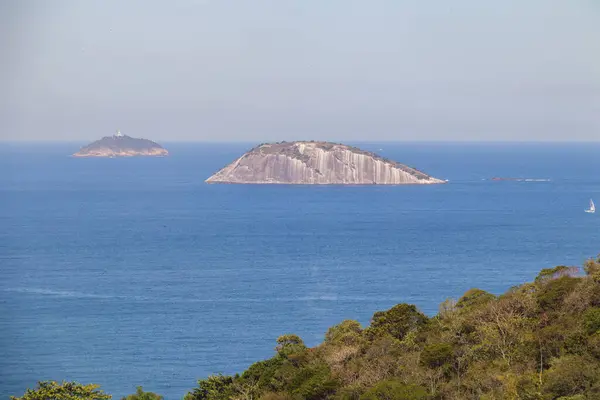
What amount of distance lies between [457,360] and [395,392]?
119 inches

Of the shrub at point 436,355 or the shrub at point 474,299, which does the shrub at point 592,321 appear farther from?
the shrub at point 474,299

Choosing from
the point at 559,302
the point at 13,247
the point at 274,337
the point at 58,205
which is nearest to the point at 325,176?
the point at 58,205

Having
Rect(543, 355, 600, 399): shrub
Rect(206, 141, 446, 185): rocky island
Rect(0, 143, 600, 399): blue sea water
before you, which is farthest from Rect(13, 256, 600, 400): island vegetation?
Rect(206, 141, 446, 185): rocky island

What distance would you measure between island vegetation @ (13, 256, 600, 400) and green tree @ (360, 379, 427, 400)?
22mm

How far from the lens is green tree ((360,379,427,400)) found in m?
→ 17.1

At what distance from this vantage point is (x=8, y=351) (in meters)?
36.4

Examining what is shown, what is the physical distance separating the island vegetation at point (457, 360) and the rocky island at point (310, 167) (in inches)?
4061

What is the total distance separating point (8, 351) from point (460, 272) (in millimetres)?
29021

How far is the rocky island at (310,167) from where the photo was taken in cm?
12725

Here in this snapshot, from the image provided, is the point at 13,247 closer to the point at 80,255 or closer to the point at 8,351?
the point at 80,255

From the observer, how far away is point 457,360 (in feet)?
64.5

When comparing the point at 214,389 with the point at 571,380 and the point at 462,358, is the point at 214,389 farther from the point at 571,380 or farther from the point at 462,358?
the point at 571,380

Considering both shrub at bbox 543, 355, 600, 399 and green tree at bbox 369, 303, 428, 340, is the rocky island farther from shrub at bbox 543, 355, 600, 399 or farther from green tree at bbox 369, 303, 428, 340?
shrub at bbox 543, 355, 600, 399

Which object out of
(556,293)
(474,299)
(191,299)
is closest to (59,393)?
(556,293)
